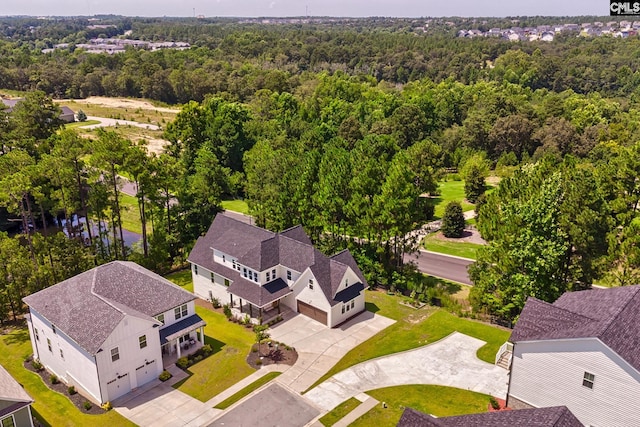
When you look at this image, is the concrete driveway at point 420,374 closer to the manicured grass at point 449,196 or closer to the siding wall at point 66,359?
the siding wall at point 66,359

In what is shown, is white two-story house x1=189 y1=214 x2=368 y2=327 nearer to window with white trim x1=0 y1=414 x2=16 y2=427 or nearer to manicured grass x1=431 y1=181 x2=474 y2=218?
window with white trim x1=0 y1=414 x2=16 y2=427

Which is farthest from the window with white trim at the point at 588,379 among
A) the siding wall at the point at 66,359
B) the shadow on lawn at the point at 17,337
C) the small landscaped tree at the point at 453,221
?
the shadow on lawn at the point at 17,337

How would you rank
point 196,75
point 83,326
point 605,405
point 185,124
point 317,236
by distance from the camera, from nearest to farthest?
1. point 605,405
2. point 83,326
3. point 317,236
4. point 185,124
5. point 196,75

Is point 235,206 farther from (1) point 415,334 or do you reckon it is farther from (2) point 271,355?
(1) point 415,334

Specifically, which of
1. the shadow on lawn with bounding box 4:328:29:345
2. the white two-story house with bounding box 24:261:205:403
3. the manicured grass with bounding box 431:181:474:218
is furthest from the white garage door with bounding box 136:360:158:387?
the manicured grass with bounding box 431:181:474:218

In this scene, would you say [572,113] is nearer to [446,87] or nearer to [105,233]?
[446,87]

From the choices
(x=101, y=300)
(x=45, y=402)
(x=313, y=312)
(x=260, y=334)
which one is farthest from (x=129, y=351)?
(x=313, y=312)

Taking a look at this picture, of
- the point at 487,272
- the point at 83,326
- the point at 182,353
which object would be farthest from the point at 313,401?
the point at 487,272
